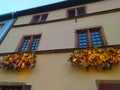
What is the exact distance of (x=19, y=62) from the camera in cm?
598

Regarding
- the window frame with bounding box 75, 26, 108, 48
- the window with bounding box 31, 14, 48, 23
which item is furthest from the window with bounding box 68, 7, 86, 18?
the window frame with bounding box 75, 26, 108, 48

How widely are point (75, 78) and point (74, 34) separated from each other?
2.51m

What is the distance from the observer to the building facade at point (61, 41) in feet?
16.7

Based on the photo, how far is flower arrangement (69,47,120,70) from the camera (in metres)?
4.91

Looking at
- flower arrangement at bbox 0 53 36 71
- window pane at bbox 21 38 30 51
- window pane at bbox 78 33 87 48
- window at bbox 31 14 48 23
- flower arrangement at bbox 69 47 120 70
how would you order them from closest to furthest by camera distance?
flower arrangement at bbox 69 47 120 70
flower arrangement at bbox 0 53 36 71
window pane at bbox 78 33 87 48
window pane at bbox 21 38 30 51
window at bbox 31 14 48 23

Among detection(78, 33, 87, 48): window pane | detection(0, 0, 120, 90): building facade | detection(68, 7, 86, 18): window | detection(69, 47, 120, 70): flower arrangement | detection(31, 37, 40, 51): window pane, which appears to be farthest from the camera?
detection(68, 7, 86, 18): window

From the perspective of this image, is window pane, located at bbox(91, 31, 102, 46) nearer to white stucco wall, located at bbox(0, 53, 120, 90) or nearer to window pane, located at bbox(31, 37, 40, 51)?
white stucco wall, located at bbox(0, 53, 120, 90)

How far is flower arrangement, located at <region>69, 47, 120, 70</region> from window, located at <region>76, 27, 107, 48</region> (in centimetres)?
83

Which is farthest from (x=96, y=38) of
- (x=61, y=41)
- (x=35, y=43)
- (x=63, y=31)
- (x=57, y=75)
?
(x=35, y=43)

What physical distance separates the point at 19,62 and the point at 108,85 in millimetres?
3520

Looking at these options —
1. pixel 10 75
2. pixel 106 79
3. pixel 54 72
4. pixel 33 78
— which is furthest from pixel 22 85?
pixel 106 79

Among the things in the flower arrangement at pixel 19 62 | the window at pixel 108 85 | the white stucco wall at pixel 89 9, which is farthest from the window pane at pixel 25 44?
the window at pixel 108 85

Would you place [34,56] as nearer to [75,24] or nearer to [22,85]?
[22,85]

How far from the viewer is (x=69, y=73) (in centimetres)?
537
